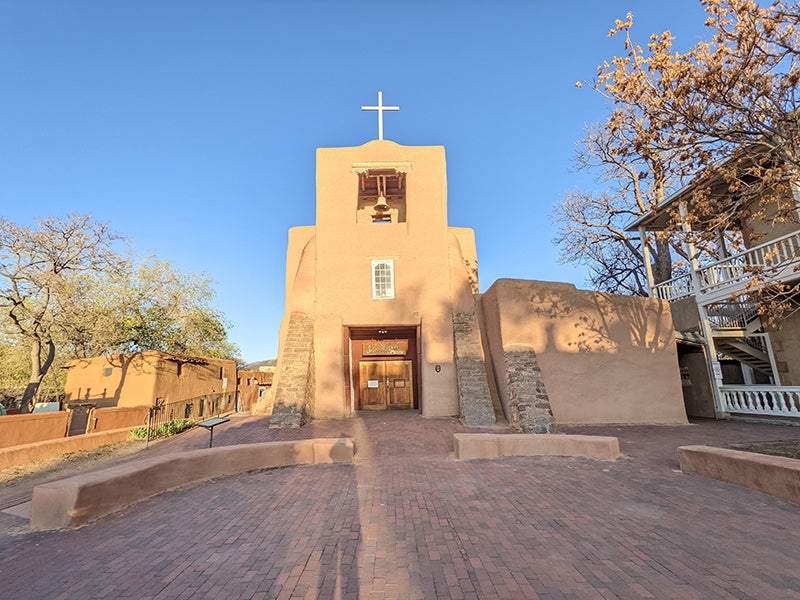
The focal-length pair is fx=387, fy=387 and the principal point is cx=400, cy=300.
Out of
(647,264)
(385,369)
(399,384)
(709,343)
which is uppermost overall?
(647,264)

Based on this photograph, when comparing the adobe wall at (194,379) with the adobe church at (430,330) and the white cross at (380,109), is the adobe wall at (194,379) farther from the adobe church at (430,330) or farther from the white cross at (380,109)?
the white cross at (380,109)

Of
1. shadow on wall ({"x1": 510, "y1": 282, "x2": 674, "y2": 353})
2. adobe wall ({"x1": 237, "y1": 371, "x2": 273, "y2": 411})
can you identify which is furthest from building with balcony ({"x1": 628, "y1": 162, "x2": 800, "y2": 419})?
adobe wall ({"x1": 237, "y1": 371, "x2": 273, "y2": 411})

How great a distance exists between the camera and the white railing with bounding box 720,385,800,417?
39.0 ft

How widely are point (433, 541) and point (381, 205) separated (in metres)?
14.4

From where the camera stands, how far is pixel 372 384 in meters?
16.8

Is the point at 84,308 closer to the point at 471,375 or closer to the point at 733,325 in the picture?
the point at 471,375

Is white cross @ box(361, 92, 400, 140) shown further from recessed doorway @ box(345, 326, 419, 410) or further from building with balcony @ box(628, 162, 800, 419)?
building with balcony @ box(628, 162, 800, 419)

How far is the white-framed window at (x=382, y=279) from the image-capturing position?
15.1m

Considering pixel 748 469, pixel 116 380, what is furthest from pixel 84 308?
pixel 748 469

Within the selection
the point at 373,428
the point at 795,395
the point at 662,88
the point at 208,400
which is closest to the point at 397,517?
the point at 373,428

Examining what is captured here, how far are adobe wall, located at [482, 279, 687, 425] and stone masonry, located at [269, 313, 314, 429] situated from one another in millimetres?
6735

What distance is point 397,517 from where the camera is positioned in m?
5.01

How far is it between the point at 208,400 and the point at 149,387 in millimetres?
2709

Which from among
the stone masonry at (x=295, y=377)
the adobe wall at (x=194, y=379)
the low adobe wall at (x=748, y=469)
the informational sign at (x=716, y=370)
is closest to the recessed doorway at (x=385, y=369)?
the stone masonry at (x=295, y=377)
